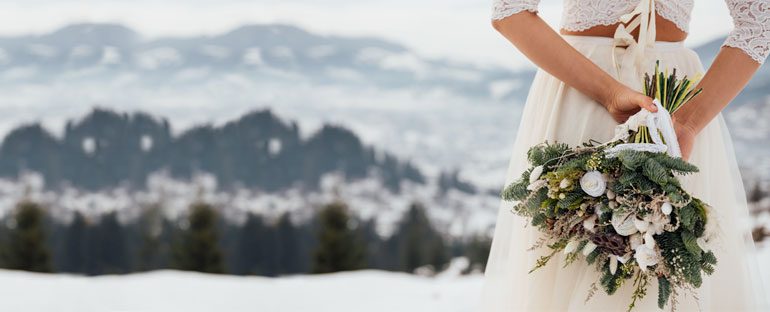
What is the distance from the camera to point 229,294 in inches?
172

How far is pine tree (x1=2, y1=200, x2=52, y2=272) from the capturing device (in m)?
6.32

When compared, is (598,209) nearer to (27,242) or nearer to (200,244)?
(200,244)

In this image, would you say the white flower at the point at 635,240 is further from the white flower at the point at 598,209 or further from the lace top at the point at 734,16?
the lace top at the point at 734,16

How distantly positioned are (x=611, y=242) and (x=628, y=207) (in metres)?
0.08

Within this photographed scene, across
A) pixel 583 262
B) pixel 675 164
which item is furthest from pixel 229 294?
pixel 675 164

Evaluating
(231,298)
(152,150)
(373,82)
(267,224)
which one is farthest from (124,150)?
(231,298)

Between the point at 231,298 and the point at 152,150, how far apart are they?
8.54 feet

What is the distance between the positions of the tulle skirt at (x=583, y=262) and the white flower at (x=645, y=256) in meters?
0.16

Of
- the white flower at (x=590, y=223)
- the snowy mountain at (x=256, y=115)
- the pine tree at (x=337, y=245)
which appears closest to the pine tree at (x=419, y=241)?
the snowy mountain at (x=256, y=115)

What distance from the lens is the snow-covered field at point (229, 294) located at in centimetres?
371

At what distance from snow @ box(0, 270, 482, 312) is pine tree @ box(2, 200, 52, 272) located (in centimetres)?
223

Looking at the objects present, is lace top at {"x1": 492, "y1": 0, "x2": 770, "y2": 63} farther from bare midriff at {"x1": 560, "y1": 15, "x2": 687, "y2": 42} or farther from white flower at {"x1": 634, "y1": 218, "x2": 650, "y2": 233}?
white flower at {"x1": 634, "y1": 218, "x2": 650, "y2": 233}

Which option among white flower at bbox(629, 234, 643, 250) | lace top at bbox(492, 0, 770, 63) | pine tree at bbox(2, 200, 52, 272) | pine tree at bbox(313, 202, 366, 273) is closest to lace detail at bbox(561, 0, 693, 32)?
lace top at bbox(492, 0, 770, 63)

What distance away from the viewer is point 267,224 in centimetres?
643
